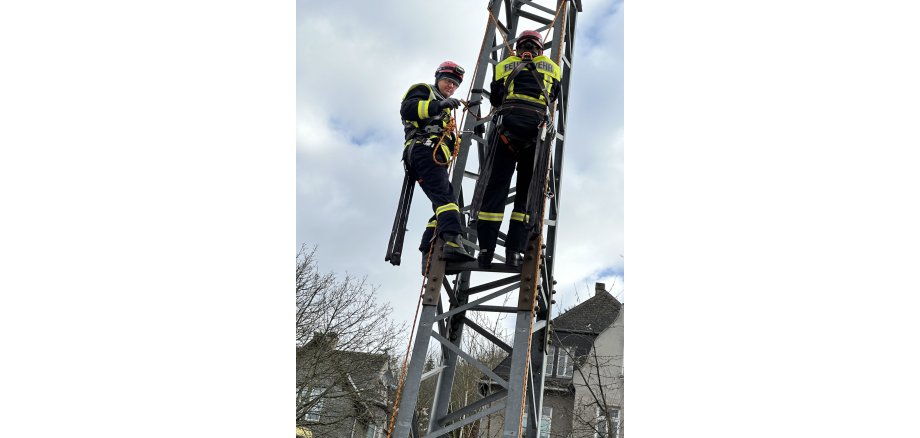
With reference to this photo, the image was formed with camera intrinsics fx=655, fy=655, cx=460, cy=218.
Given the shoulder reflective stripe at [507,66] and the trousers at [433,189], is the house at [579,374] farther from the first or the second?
the shoulder reflective stripe at [507,66]

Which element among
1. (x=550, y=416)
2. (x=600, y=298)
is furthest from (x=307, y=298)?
(x=600, y=298)

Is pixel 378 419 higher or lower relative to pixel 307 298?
lower

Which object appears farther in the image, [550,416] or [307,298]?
[550,416]

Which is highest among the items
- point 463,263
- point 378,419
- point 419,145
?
point 419,145

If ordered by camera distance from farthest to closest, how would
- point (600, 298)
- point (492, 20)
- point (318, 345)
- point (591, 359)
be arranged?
point (600, 298) → point (591, 359) → point (318, 345) → point (492, 20)

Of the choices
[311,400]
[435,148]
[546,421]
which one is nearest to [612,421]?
[546,421]

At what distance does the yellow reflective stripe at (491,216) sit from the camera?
618cm

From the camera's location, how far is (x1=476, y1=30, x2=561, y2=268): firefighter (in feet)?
19.6

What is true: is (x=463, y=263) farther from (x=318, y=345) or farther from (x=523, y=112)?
(x=318, y=345)

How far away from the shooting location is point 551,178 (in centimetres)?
677

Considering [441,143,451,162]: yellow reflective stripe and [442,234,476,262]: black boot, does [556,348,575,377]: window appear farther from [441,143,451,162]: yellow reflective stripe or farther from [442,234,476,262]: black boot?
[442,234,476,262]: black boot

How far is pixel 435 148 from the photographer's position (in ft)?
20.6

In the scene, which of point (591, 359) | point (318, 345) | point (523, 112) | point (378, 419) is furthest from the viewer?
point (591, 359)

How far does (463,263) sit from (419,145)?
4.08ft
